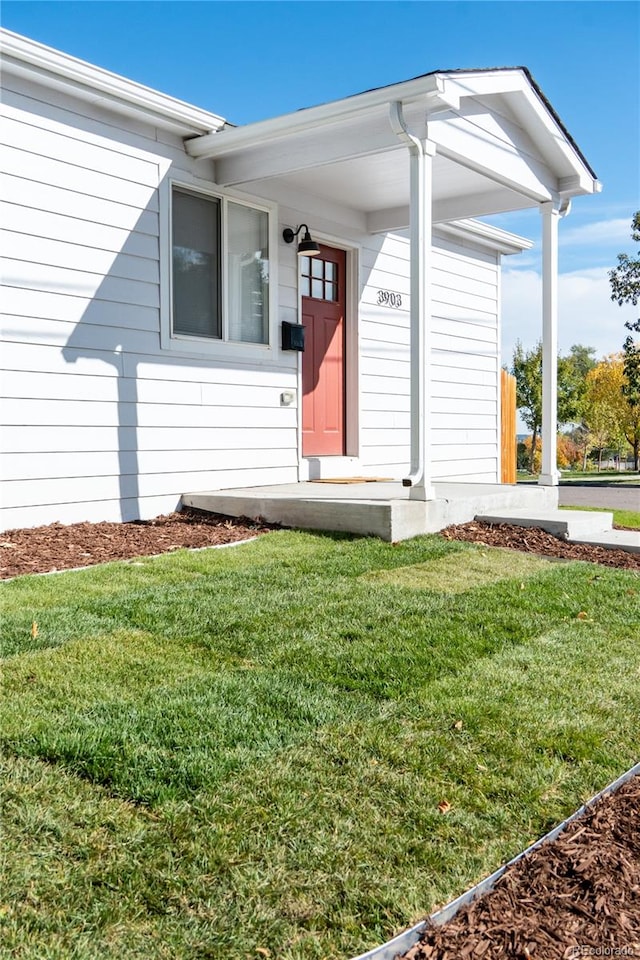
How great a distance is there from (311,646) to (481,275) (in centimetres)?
904

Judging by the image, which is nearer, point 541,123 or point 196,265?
point 196,265

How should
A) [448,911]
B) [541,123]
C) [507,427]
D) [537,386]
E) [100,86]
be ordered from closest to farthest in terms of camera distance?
[448,911] < [100,86] < [541,123] < [507,427] < [537,386]

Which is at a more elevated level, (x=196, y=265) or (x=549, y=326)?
(x=196, y=265)

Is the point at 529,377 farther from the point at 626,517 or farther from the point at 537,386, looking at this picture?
the point at 626,517

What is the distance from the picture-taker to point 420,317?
249 inches

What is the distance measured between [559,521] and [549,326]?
2753 mm

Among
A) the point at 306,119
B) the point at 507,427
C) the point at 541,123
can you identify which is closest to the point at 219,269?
the point at 306,119

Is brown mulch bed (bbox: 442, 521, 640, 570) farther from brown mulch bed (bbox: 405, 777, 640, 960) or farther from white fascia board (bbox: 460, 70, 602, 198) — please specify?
brown mulch bed (bbox: 405, 777, 640, 960)

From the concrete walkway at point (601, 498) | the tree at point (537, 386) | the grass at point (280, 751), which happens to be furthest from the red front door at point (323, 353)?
the tree at point (537, 386)

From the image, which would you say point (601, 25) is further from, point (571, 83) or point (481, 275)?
point (481, 275)

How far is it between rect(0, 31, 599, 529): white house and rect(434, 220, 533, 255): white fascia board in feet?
3.97

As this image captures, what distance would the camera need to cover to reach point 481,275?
1139 cm

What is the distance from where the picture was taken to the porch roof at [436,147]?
6.23 meters

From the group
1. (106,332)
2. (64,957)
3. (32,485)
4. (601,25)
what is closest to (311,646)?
(64,957)
